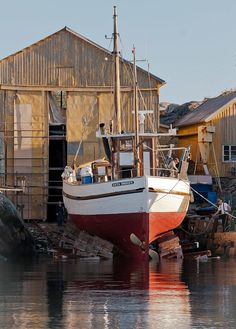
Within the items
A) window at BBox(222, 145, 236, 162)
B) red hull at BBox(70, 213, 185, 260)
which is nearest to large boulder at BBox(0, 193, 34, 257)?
red hull at BBox(70, 213, 185, 260)

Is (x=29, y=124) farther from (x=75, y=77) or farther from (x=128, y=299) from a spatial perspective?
(x=128, y=299)

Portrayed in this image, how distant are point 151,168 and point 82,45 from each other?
1139 centimetres

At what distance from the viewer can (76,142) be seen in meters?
51.5

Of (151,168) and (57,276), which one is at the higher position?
(151,168)

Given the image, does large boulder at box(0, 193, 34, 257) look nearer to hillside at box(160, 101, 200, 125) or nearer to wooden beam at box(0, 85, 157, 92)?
wooden beam at box(0, 85, 157, 92)

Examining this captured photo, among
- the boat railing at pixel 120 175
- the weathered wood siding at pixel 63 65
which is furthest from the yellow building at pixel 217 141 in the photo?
the boat railing at pixel 120 175

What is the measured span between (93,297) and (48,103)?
27176 millimetres

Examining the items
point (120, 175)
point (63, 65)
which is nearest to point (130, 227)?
point (120, 175)

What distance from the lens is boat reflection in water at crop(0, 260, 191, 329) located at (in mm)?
21094

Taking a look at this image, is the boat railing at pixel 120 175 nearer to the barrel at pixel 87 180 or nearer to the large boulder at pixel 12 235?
the barrel at pixel 87 180

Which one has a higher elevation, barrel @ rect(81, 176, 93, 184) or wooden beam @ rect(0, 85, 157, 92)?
wooden beam @ rect(0, 85, 157, 92)

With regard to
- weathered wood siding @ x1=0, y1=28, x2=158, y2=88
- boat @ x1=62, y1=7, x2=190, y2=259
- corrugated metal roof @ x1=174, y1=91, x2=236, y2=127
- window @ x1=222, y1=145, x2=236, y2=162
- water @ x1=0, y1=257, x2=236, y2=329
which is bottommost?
water @ x1=0, y1=257, x2=236, y2=329

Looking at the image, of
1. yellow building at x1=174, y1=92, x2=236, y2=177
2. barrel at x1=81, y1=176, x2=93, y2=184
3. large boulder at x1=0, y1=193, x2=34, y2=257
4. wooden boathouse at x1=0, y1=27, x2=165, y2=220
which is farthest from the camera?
yellow building at x1=174, y1=92, x2=236, y2=177

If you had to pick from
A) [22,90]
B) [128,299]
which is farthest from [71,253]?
[128,299]
